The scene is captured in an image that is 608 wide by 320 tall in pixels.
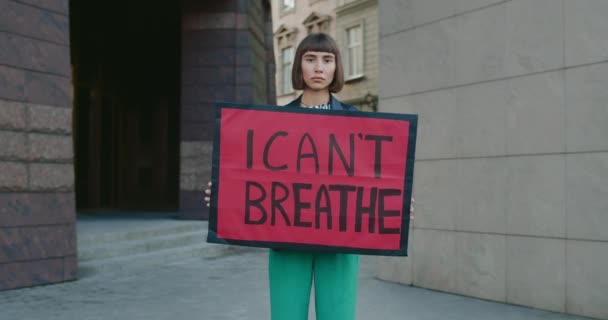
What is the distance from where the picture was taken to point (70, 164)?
801 cm

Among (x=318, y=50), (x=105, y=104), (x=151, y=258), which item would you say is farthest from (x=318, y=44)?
(x=105, y=104)

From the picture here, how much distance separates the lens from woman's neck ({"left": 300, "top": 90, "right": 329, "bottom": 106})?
134 inches

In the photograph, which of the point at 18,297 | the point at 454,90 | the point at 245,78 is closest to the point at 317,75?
the point at 454,90

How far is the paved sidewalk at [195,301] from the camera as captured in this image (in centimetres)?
609

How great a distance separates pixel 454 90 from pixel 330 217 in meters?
A: 4.46

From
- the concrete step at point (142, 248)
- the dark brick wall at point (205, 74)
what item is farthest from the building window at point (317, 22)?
the concrete step at point (142, 248)

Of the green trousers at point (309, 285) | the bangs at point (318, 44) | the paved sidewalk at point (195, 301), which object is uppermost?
the bangs at point (318, 44)

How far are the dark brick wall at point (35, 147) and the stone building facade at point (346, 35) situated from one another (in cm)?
2060

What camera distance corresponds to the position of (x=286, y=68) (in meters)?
35.3

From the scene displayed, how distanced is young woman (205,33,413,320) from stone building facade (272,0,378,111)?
80.4 feet

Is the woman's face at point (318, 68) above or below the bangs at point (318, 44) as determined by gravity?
below

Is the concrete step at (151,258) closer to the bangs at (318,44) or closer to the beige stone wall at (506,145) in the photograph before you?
the beige stone wall at (506,145)

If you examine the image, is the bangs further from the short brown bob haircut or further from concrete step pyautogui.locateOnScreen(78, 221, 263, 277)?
concrete step pyautogui.locateOnScreen(78, 221, 263, 277)

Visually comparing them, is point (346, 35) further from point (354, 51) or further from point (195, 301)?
point (195, 301)
